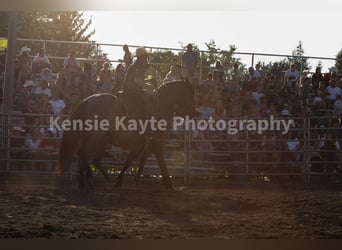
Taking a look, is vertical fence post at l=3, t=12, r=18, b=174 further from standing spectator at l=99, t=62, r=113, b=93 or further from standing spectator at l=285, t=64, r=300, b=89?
standing spectator at l=285, t=64, r=300, b=89

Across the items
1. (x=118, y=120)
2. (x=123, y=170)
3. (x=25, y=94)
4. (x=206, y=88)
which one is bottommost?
(x=123, y=170)

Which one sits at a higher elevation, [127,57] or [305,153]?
[127,57]

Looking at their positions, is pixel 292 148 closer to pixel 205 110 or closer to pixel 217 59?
pixel 205 110

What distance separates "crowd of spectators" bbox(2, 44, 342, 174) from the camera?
524 inches

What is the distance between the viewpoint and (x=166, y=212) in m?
8.06

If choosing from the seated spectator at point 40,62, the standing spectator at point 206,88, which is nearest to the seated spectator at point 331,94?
the standing spectator at point 206,88

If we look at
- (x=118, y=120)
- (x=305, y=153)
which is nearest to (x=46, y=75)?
(x=118, y=120)

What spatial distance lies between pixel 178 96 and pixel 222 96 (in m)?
3.77

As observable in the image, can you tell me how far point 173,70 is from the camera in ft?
47.6

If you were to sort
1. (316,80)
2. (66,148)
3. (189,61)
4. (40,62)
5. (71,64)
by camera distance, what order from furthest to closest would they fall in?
(316,80) → (189,61) → (40,62) → (71,64) → (66,148)

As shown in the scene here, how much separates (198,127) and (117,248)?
9.34 metres

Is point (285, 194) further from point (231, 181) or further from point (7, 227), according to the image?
point (7, 227)

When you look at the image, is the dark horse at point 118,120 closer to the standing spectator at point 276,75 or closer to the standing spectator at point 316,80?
the standing spectator at point 276,75

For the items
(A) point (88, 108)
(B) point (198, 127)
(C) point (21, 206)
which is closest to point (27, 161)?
(A) point (88, 108)
